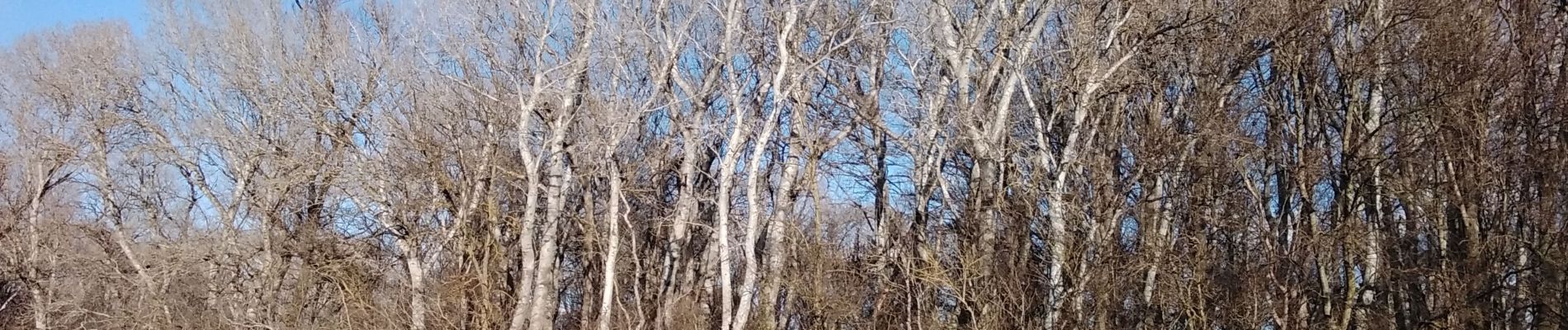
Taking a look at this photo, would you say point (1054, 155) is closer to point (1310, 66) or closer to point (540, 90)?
point (1310, 66)

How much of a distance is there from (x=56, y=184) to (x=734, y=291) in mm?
14368

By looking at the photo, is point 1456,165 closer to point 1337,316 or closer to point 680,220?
point 1337,316

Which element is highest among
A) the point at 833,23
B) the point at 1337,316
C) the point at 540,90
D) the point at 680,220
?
the point at 833,23

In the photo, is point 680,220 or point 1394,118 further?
point 680,220

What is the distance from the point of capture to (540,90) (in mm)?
15789

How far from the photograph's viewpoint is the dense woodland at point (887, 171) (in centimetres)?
1420

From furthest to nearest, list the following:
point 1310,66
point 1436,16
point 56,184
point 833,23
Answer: point 56,184 < point 833,23 < point 1310,66 < point 1436,16

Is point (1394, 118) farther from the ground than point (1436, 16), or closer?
closer

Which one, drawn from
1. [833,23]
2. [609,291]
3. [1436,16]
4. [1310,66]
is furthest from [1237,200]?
[609,291]

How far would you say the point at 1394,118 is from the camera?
14.4 meters

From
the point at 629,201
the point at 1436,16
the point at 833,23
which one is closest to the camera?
the point at 1436,16

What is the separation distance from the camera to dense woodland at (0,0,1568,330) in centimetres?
1420

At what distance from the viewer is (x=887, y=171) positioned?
1792 cm

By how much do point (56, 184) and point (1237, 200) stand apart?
68.3ft
